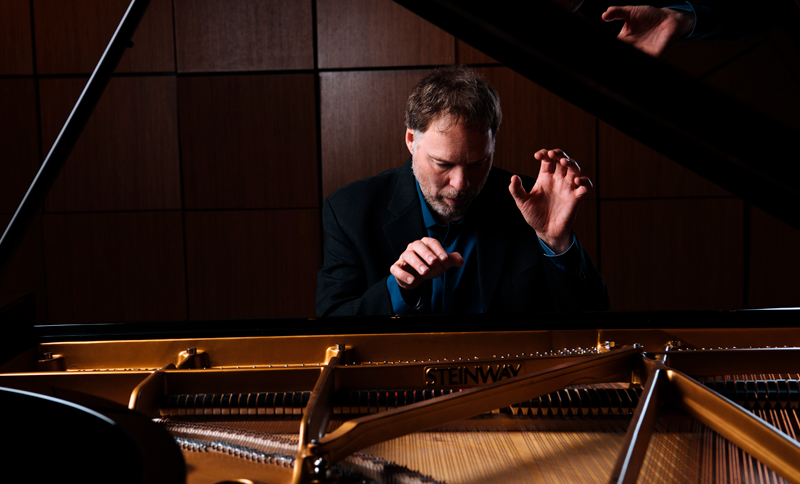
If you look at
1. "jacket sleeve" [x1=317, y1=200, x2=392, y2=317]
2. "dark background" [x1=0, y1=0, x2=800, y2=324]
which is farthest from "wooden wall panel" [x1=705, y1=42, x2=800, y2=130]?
"jacket sleeve" [x1=317, y1=200, x2=392, y2=317]

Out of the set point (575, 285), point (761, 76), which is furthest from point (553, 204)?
point (761, 76)

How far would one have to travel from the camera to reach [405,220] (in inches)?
91.4

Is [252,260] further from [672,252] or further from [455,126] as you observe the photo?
[672,252]

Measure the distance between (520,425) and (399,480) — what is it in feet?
1.01

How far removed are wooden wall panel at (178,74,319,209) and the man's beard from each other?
1.40m

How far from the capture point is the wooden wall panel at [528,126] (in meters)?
3.49

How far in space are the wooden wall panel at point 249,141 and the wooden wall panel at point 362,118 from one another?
97mm

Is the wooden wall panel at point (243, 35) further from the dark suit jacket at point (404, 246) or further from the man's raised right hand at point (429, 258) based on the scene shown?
the man's raised right hand at point (429, 258)

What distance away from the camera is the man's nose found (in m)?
2.16

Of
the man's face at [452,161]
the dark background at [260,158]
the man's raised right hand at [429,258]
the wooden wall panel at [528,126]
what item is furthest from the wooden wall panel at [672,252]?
the man's raised right hand at [429,258]

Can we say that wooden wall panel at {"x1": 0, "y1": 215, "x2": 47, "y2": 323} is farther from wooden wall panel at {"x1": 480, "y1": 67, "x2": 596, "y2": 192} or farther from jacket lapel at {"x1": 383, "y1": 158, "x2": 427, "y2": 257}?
wooden wall panel at {"x1": 480, "y1": 67, "x2": 596, "y2": 192}

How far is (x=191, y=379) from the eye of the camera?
1142 millimetres

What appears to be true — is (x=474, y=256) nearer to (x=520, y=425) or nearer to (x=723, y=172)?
(x=520, y=425)

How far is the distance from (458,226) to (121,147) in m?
2.31
